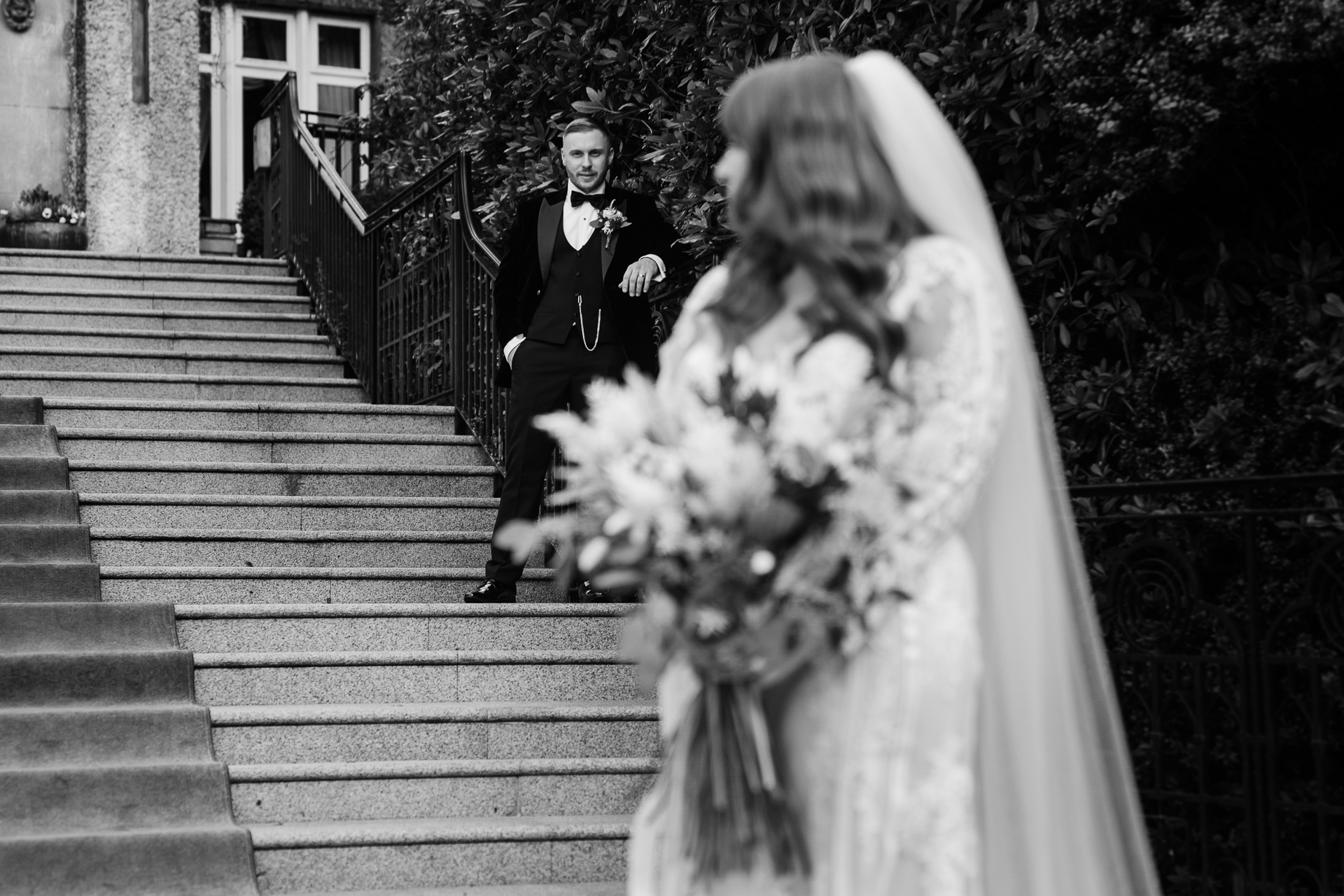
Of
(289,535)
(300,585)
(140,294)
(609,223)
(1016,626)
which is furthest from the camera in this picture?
(140,294)

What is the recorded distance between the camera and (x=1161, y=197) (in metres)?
4.94

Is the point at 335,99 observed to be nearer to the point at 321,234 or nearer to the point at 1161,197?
the point at 321,234

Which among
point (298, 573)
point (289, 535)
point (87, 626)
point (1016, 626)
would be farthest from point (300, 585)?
point (1016, 626)

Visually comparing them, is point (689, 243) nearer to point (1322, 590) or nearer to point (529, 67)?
point (529, 67)

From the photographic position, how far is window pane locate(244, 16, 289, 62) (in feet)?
61.5

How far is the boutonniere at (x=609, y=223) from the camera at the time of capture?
6.38 metres

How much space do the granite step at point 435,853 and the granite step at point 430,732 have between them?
33cm

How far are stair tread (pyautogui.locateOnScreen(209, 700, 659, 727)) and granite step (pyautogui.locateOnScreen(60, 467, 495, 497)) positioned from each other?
6.26 feet

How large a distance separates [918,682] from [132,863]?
10.3 ft

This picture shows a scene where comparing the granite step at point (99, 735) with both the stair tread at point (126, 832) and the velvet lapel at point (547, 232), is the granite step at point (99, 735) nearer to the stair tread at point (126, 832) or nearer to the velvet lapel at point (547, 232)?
the stair tread at point (126, 832)

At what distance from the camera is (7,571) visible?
622 centimetres

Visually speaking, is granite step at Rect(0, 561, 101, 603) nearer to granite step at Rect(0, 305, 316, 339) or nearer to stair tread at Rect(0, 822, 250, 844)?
stair tread at Rect(0, 822, 250, 844)

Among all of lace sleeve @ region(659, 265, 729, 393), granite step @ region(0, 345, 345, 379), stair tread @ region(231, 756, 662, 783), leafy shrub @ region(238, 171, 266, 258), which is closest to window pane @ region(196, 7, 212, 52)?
A: leafy shrub @ region(238, 171, 266, 258)

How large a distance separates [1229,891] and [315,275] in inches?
310
